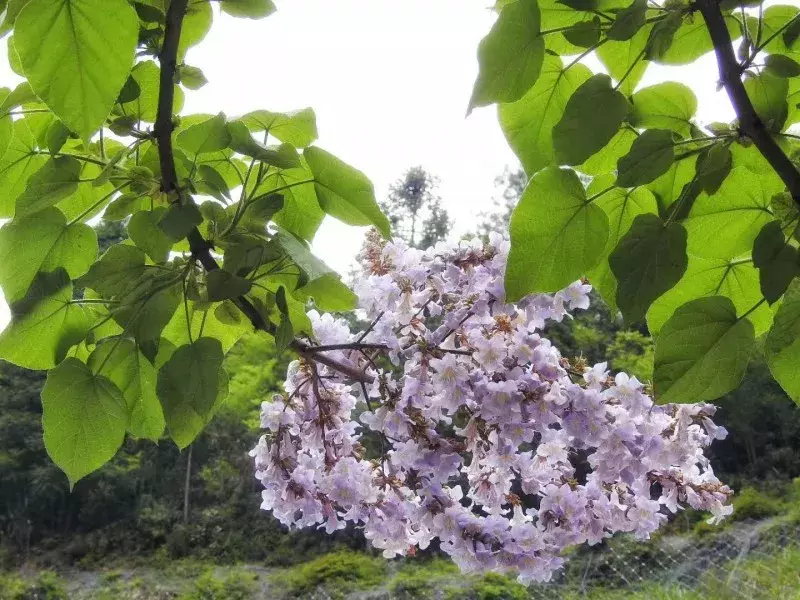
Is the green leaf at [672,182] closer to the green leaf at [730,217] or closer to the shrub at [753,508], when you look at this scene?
the green leaf at [730,217]

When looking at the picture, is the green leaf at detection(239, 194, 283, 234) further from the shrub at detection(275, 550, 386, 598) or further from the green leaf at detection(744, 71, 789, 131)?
the shrub at detection(275, 550, 386, 598)

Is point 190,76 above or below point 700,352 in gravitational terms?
above

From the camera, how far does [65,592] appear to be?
571cm

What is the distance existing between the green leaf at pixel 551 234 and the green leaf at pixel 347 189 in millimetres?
113

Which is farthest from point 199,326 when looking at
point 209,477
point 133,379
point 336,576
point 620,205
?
point 209,477

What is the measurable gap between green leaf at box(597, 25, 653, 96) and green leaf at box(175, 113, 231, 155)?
19cm

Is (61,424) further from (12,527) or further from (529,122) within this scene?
(12,527)

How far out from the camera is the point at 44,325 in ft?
1.32

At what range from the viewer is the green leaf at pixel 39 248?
1.28 feet

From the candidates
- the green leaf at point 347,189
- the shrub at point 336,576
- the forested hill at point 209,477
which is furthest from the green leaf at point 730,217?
the forested hill at point 209,477

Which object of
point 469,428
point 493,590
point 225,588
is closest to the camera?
point 469,428

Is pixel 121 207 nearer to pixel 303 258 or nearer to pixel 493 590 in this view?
pixel 303 258

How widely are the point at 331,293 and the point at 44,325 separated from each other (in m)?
0.17

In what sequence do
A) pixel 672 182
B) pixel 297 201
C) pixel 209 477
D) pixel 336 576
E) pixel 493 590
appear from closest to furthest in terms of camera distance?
pixel 672 182
pixel 297 201
pixel 493 590
pixel 336 576
pixel 209 477
